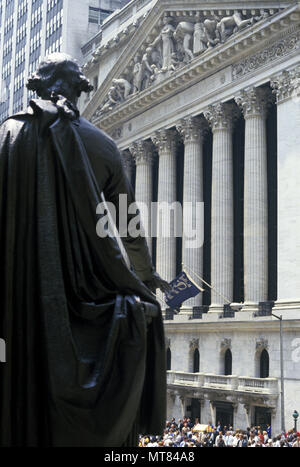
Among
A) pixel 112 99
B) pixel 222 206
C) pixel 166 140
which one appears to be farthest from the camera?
pixel 112 99

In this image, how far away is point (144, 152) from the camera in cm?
5731

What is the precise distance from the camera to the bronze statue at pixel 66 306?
3914 millimetres

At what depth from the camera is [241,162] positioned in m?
48.3

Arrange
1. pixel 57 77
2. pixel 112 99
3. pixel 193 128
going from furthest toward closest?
pixel 112 99 < pixel 193 128 < pixel 57 77

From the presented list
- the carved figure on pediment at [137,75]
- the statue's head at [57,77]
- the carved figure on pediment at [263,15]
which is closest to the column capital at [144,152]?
the carved figure on pediment at [137,75]

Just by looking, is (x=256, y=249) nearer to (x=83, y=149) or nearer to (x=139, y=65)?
(x=139, y=65)

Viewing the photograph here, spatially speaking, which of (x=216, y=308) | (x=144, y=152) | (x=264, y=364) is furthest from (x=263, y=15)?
(x=264, y=364)

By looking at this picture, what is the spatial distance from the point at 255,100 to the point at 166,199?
11981 millimetres

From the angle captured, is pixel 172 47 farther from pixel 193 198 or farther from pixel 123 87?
pixel 193 198

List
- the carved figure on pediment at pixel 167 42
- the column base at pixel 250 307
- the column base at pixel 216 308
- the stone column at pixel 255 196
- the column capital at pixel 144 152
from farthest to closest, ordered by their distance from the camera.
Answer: the column capital at pixel 144 152
the carved figure on pediment at pixel 167 42
the column base at pixel 216 308
the stone column at pixel 255 196
the column base at pixel 250 307

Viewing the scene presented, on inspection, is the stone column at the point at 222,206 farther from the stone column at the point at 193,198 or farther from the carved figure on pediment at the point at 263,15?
the carved figure on pediment at the point at 263,15

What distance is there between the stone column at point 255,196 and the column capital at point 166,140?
376 inches

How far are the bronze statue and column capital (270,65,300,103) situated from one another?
125 ft

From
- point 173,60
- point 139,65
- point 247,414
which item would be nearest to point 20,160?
point 247,414
